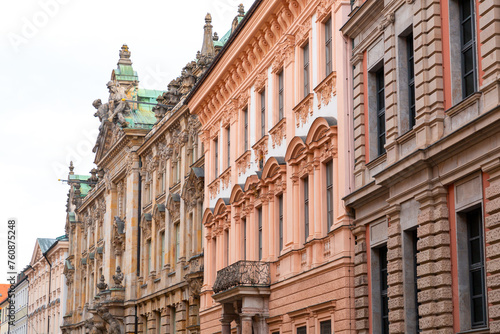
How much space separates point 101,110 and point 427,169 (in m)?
48.7

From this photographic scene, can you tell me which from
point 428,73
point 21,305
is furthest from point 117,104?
point 21,305

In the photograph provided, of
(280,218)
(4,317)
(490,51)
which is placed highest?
(4,317)

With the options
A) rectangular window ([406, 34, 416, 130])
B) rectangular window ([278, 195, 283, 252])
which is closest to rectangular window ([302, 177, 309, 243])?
rectangular window ([278, 195, 283, 252])

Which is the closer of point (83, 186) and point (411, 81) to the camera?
point (411, 81)

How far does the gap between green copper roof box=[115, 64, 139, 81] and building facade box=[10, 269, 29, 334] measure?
1803 inches

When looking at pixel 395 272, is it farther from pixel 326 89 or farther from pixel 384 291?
pixel 326 89

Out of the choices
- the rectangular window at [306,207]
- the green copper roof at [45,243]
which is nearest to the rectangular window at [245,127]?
the rectangular window at [306,207]

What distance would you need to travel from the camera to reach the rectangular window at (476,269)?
1889 cm

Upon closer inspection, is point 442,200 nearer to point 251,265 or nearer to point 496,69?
point 496,69

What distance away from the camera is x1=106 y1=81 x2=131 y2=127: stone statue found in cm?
6061

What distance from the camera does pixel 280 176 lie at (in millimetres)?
30734

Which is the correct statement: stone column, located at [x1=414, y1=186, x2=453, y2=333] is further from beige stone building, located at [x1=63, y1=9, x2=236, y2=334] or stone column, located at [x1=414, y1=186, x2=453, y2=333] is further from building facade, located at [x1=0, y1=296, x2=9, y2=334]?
building facade, located at [x1=0, y1=296, x2=9, y2=334]

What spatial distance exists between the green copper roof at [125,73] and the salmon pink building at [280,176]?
26.5 meters

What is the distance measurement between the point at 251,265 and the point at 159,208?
780 inches
